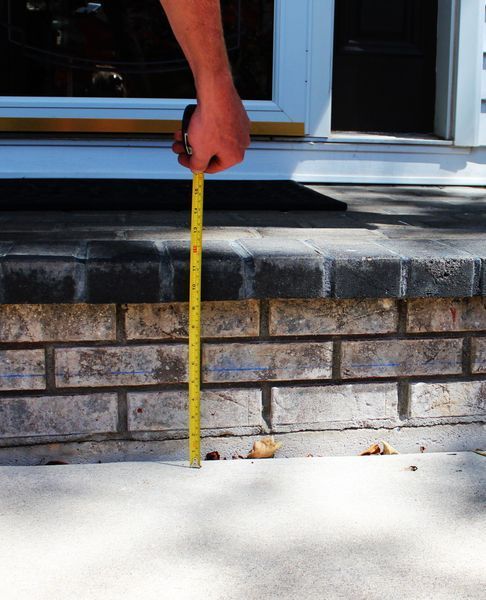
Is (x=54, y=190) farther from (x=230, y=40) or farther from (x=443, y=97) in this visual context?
(x=443, y=97)

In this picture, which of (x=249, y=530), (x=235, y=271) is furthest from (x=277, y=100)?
(x=249, y=530)

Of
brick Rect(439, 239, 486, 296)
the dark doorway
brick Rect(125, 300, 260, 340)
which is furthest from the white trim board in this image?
brick Rect(125, 300, 260, 340)

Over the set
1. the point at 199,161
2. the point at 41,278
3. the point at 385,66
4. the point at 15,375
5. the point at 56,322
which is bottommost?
the point at 15,375

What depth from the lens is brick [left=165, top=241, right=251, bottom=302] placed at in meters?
2.44

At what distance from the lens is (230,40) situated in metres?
4.66

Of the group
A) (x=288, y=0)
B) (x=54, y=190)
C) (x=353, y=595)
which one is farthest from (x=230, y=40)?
(x=353, y=595)

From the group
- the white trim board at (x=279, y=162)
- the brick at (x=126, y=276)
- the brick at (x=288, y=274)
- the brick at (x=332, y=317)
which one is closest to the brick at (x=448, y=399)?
the brick at (x=332, y=317)

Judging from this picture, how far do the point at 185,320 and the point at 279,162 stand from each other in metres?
2.19

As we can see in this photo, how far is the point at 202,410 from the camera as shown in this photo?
2.63 metres

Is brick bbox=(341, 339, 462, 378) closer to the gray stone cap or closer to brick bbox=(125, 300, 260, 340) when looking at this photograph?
the gray stone cap

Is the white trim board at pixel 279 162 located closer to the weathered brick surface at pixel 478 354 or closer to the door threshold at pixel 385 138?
the door threshold at pixel 385 138

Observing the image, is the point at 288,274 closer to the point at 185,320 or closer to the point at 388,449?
the point at 185,320

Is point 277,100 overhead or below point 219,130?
overhead

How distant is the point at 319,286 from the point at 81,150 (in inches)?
88.4
